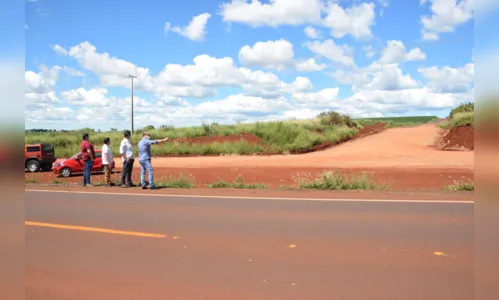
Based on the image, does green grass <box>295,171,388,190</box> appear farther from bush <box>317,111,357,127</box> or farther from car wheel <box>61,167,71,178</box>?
bush <box>317,111,357,127</box>

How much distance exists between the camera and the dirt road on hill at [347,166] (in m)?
18.8

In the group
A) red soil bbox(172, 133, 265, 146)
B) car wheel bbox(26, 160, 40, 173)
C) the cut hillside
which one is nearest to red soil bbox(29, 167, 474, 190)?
car wheel bbox(26, 160, 40, 173)

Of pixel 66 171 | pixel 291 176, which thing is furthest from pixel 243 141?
pixel 66 171

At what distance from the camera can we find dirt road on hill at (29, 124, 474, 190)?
61.5 feet

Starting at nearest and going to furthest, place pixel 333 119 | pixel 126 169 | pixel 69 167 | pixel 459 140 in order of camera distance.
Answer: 1. pixel 126 169
2. pixel 69 167
3. pixel 459 140
4. pixel 333 119

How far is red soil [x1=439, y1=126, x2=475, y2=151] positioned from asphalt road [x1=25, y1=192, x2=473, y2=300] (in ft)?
76.3

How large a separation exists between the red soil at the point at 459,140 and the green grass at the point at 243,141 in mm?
9255

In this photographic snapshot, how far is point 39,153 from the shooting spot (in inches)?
1019

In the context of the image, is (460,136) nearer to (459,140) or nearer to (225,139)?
(459,140)

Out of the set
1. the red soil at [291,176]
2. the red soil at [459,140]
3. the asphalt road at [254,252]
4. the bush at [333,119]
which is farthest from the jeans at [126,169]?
the bush at [333,119]

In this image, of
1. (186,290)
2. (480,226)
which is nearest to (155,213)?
(186,290)

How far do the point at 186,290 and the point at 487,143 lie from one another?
4.19 meters

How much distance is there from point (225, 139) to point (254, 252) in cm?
3067

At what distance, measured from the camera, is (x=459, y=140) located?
108 ft
